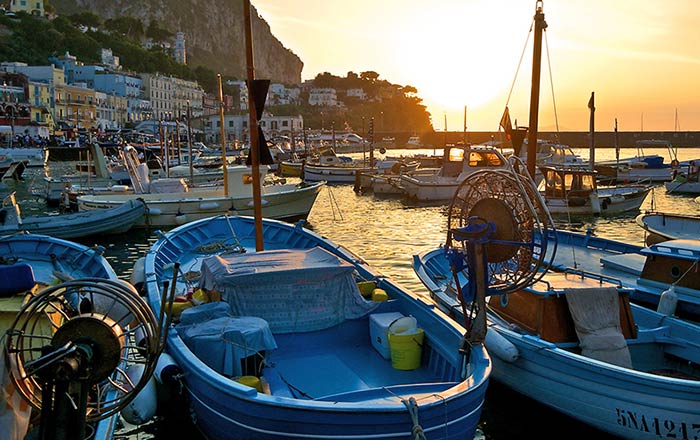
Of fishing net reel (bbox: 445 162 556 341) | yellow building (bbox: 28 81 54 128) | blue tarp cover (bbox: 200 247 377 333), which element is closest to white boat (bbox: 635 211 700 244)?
fishing net reel (bbox: 445 162 556 341)

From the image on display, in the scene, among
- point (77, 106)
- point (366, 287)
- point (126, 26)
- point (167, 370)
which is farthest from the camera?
point (126, 26)

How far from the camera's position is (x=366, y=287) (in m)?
9.81

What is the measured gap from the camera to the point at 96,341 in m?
4.70

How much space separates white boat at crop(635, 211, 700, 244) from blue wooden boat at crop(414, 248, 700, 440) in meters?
9.12

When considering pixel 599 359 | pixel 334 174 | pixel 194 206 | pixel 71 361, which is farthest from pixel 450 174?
pixel 71 361

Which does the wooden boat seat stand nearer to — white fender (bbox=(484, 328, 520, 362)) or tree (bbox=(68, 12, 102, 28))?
white fender (bbox=(484, 328, 520, 362))

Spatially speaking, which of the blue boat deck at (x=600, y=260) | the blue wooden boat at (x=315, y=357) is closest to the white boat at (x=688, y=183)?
the blue boat deck at (x=600, y=260)

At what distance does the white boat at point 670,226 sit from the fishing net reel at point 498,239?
1244 centimetres

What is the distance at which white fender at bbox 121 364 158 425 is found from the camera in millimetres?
7461

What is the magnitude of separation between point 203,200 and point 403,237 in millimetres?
8586

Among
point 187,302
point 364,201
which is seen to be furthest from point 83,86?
point 187,302

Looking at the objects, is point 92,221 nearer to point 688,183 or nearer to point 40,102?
point 688,183

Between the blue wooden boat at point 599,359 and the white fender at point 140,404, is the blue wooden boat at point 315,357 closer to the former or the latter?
the white fender at point 140,404

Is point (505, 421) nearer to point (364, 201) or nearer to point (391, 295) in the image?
point (391, 295)
